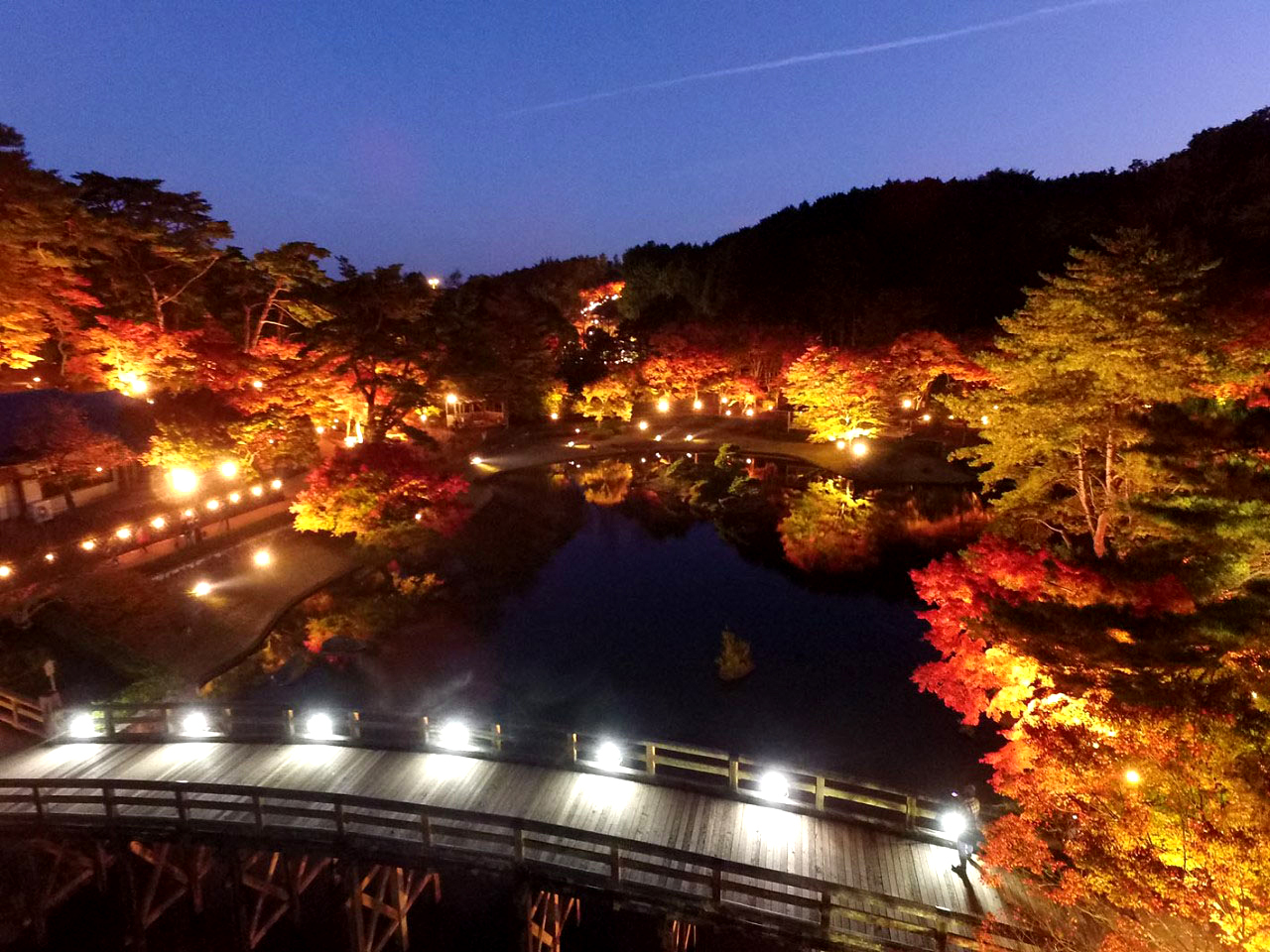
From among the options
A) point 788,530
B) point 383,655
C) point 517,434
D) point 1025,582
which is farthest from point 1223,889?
point 517,434

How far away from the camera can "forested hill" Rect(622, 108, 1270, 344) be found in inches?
1761

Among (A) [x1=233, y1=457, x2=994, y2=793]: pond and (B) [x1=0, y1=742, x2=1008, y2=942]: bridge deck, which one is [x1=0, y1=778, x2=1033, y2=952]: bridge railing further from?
(A) [x1=233, y1=457, x2=994, y2=793]: pond

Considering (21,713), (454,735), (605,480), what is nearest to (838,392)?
(605,480)

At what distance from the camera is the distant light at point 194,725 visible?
41.4 ft

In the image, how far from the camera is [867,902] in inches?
332

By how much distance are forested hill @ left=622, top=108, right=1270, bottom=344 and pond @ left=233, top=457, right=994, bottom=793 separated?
21.4 m

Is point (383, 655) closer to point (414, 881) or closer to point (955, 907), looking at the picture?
point (414, 881)

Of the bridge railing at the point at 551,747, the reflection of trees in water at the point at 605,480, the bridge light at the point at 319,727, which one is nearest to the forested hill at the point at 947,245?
the reflection of trees in water at the point at 605,480

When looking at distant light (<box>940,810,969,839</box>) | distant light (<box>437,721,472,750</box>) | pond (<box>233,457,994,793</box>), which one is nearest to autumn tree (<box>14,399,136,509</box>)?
pond (<box>233,457,994,793</box>)

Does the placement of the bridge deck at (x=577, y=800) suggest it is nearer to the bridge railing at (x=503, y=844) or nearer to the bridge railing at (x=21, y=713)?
the bridge railing at (x=503, y=844)

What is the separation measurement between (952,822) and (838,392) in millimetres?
34280

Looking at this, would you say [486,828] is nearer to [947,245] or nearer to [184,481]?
[184,481]

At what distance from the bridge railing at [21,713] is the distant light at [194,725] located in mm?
2301

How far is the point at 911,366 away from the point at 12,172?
140 ft
